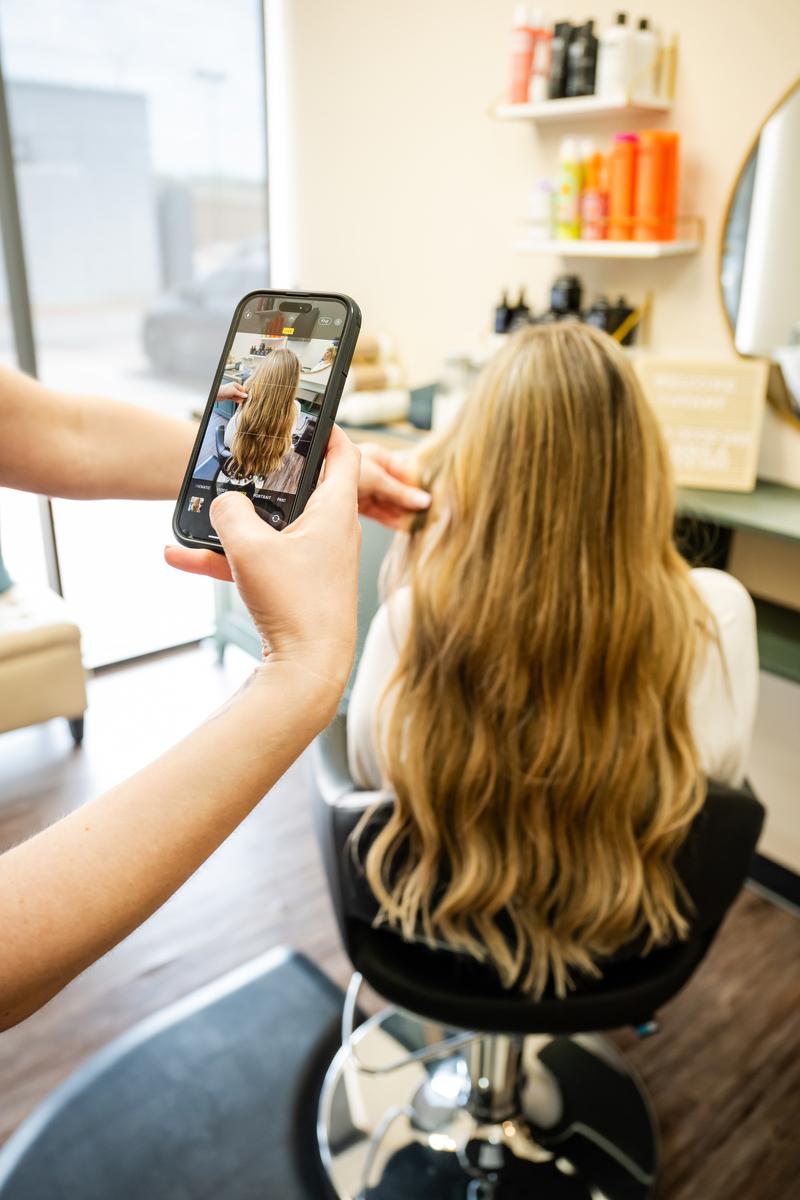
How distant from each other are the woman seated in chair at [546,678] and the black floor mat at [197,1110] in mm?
711

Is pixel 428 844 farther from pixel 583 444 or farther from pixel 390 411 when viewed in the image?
pixel 390 411

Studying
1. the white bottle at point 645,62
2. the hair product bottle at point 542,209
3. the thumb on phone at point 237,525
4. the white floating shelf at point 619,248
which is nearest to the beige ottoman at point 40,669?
the thumb on phone at point 237,525

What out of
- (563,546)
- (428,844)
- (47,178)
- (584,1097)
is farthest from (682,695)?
(47,178)

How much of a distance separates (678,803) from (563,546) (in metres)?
0.34

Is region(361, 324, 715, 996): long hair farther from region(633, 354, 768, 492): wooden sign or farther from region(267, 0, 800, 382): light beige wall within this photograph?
region(267, 0, 800, 382): light beige wall

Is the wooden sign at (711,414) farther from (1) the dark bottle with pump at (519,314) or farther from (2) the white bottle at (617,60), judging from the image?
(2) the white bottle at (617,60)

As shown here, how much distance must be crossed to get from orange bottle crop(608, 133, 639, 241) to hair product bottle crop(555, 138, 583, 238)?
0.08 m

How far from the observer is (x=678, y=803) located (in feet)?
3.47

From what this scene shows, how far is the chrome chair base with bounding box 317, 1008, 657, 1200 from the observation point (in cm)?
152

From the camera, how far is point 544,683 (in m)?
1.05

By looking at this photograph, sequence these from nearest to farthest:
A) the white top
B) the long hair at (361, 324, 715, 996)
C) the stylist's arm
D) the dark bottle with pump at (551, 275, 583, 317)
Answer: the stylist's arm, the long hair at (361, 324, 715, 996), the white top, the dark bottle with pump at (551, 275, 583, 317)

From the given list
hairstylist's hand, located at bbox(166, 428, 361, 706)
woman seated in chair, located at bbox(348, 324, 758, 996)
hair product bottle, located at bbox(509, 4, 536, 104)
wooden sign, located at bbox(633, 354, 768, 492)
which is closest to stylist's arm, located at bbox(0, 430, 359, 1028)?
hairstylist's hand, located at bbox(166, 428, 361, 706)

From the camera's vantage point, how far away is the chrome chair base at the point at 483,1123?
4.99 feet

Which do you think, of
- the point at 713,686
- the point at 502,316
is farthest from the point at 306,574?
the point at 502,316
